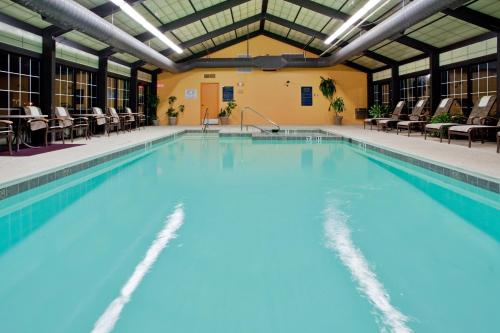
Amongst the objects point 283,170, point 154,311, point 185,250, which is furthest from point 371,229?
point 283,170

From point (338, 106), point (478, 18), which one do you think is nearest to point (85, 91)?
point (478, 18)

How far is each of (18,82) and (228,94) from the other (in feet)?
38.6

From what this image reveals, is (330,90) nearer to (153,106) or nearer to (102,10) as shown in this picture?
(153,106)

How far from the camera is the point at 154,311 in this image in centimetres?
183

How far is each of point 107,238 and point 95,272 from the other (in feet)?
2.20

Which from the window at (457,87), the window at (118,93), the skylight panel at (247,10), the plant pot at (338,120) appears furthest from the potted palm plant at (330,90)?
the window at (118,93)

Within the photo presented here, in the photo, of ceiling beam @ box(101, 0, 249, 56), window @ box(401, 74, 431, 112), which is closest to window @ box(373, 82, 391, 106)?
window @ box(401, 74, 431, 112)

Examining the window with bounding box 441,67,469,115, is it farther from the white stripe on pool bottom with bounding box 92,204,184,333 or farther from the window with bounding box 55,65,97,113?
the window with bounding box 55,65,97,113

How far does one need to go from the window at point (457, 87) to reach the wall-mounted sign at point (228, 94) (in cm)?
990

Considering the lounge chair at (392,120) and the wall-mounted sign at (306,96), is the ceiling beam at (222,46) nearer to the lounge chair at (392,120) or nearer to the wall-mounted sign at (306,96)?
the wall-mounted sign at (306,96)

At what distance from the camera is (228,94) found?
1959 centimetres

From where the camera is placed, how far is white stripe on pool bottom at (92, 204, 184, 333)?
173 centimetres

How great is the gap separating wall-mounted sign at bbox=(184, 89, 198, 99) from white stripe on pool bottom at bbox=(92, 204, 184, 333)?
16.4 m

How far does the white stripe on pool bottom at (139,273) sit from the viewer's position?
5.68 feet
